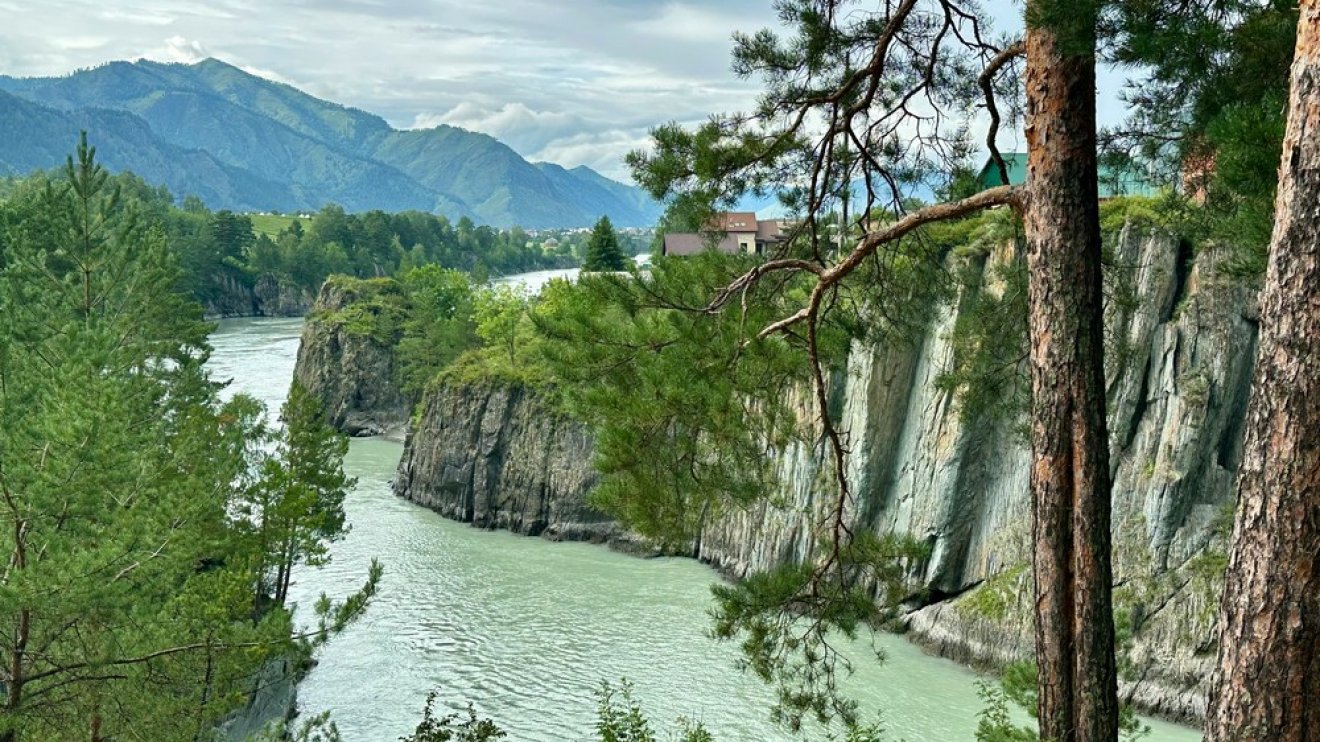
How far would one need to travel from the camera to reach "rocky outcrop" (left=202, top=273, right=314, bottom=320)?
87.1m

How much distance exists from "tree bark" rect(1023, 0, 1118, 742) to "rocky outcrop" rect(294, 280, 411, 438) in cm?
4632

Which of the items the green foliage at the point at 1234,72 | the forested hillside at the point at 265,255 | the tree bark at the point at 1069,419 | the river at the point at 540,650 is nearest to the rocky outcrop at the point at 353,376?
the river at the point at 540,650

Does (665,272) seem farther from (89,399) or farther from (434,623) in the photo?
(434,623)

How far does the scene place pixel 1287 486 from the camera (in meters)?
3.33

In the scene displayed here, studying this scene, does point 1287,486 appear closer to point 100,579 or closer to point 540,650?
point 100,579

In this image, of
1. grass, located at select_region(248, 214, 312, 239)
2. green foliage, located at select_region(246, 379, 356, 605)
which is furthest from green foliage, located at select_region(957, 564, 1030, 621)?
grass, located at select_region(248, 214, 312, 239)

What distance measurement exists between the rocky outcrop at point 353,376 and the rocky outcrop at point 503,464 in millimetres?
→ 12726

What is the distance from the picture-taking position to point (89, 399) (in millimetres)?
10539

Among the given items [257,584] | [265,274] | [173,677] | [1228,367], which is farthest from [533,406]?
[265,274]

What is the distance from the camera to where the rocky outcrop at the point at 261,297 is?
87.1 meters

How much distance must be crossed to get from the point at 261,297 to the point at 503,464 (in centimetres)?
6208

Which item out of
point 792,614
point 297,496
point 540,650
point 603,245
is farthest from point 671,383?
point 603,245

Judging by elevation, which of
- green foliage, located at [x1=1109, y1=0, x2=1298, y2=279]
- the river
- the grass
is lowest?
the river

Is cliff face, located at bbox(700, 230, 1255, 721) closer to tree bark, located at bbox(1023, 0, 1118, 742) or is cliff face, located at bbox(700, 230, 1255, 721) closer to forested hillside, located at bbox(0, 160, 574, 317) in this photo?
tree bark, located at bbox(1023, 0, 1118, 742)
